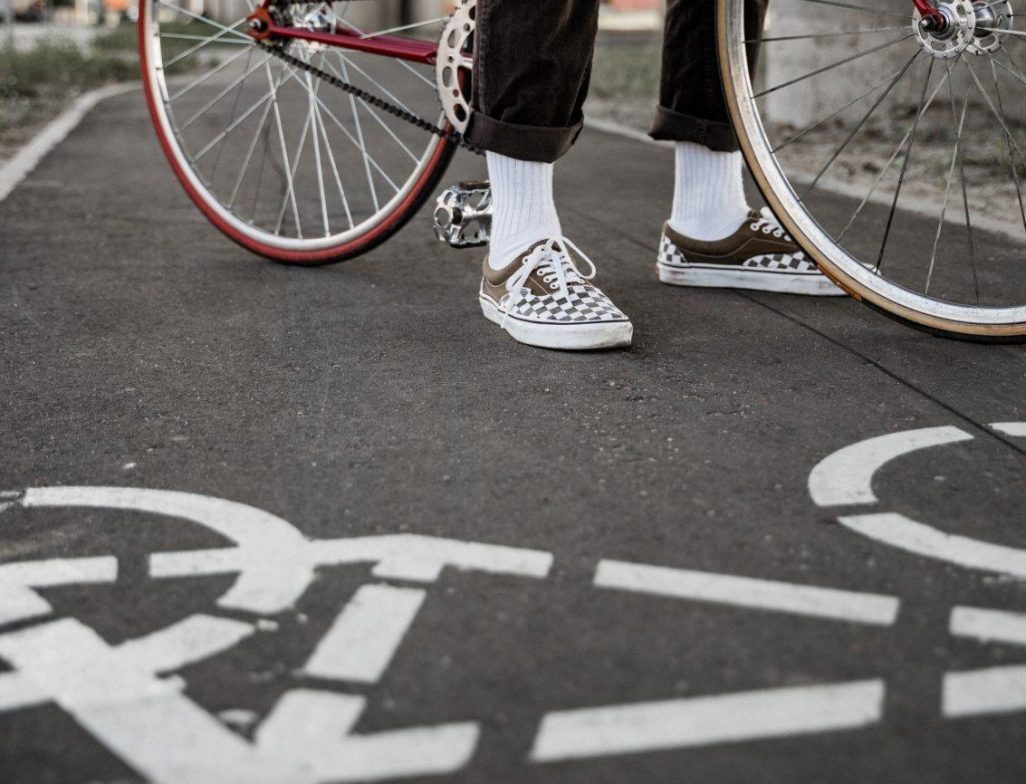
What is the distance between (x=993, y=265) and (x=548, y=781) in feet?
9.14

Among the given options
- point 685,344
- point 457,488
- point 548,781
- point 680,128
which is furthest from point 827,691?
point 680,128

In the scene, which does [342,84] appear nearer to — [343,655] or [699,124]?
[699,124]

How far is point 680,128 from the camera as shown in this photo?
3363mm

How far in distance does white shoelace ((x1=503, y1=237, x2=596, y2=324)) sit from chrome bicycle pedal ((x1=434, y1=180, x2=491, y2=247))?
190mm

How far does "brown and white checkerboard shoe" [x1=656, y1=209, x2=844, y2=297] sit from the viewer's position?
3340mm

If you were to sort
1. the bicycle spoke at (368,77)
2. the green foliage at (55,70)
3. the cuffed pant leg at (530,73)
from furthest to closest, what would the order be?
1. the green foliage at (55,70)
2. the bicycle spoke at (368,77)
3. the cuffed pant leg at (530,73)

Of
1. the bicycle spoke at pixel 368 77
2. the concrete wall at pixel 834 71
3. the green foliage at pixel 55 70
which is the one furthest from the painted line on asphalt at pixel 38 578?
the green foliage at pixel 55 70

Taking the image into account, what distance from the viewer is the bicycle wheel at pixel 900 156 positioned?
2.82 meters

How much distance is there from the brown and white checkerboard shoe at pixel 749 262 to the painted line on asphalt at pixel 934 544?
1.43 metres

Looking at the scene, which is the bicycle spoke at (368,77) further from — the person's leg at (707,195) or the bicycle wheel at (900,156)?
the bicycle wheel at (900,156)

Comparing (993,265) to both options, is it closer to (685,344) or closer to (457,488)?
(685,344)

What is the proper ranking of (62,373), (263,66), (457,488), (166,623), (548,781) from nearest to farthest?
(548,781)
(166,623)
(457,488)
(62,373)
(263,66)

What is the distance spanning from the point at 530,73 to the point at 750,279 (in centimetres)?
89

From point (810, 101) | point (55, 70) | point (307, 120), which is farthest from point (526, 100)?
point (55, 70)
